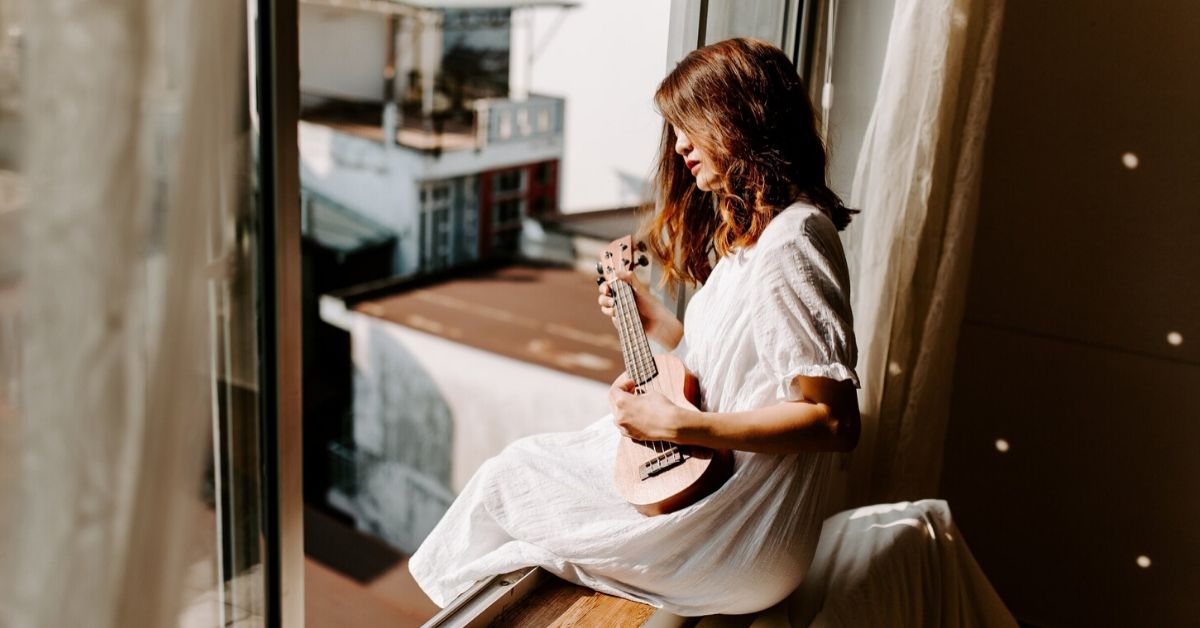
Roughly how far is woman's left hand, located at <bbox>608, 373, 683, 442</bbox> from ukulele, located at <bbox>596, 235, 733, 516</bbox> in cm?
4

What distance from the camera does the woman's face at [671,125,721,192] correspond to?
4.14ft

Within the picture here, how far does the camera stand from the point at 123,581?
0.56 m

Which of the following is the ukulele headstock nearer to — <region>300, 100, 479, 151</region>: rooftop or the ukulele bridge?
the ukulele bridge

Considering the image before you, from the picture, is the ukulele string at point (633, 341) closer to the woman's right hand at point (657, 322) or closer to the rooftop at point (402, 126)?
the woman's right hand at point (657, 322)

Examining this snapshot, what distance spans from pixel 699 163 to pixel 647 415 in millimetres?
335

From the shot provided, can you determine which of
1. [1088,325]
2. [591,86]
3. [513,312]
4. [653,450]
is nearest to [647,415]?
[653,450]

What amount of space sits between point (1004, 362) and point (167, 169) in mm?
2060

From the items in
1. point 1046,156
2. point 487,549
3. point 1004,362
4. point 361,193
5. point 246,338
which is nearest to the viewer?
Answer: point 246,338

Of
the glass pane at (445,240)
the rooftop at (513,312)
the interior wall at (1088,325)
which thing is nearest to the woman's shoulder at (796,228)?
the interior wall at (1088,325)

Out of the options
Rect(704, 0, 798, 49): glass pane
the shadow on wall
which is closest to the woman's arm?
Rect(704, 0, 798, 49): glass pane

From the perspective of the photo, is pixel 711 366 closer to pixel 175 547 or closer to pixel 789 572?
pixel 789 572

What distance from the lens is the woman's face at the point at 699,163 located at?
4.14ft

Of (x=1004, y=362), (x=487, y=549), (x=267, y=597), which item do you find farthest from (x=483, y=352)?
(x=267, y=597)

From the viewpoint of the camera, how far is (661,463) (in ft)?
4.30
